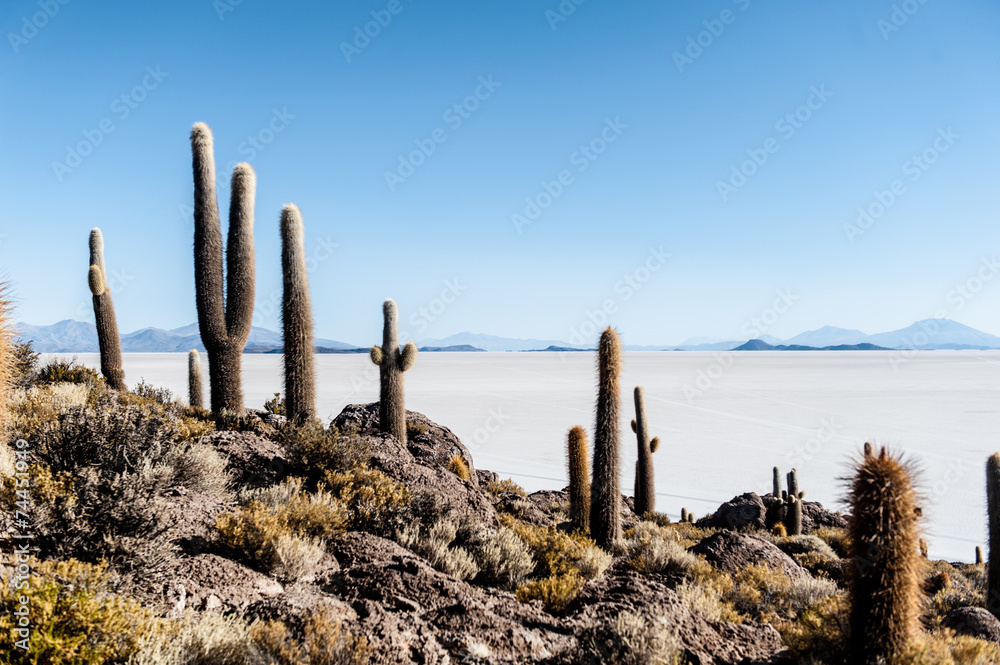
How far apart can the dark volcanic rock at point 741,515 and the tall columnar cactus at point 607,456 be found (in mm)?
7477

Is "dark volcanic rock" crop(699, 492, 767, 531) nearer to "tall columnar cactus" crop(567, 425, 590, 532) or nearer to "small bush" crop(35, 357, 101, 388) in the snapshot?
"tall columnar cactus" crop(567, 425, 590, 532)

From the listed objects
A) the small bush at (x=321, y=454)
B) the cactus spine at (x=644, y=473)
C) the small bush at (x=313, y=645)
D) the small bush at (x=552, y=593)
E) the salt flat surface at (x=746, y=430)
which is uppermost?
the small bush at (x=321, y=454)

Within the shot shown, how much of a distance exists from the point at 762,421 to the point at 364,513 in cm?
3254

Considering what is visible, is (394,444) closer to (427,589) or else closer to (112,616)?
(427,589)

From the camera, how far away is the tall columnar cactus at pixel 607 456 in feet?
33.4

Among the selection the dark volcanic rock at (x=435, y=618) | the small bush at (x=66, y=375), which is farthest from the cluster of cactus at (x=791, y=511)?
the small bush at (x=66, y=375)

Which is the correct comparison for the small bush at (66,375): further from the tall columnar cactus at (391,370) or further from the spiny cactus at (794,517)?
the spiny cactus at (794,517)

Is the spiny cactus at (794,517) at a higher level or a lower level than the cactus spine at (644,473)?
lower

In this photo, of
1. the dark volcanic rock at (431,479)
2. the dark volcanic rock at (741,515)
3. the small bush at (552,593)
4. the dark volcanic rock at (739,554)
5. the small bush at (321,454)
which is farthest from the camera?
the dark volcanic rock at (741,515)

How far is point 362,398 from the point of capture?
38.0 meters

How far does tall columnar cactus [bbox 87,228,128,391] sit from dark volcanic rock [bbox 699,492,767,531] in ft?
55.1

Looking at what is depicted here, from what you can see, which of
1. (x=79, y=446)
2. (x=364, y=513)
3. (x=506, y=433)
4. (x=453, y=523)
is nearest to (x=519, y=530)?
(x=453, y=523)

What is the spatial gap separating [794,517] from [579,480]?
800 centimetres

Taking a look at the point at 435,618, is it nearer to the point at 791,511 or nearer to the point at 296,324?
the point at 296,324
